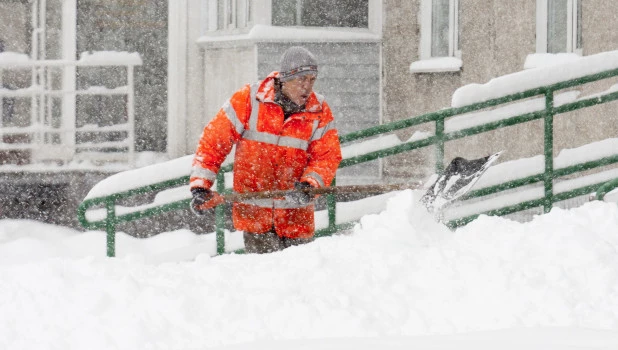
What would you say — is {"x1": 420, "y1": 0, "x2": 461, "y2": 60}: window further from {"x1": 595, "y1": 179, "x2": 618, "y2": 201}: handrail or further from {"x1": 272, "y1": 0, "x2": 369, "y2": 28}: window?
{"x1": 595, "y1": 179, "x2": 618, "y2": 201}: handrail

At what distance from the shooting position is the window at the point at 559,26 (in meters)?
9.45

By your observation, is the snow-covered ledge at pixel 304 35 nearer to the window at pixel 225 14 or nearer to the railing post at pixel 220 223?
the window at pixel 225 14

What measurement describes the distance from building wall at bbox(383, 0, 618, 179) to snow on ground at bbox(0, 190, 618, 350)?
3136mm

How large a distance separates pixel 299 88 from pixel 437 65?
17.7 feet

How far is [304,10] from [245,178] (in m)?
5.65

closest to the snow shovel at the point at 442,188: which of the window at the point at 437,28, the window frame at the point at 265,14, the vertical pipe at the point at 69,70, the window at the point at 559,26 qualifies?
the window at the point at 559,26

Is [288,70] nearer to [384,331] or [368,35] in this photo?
[384,331]

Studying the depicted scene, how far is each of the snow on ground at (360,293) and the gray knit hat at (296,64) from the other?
2.83ft

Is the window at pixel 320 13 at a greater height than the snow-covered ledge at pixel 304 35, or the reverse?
the window at pixel 320 13

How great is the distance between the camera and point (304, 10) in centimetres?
1199

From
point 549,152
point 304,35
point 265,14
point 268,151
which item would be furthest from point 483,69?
point 268,151

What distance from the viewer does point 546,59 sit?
9.60 meters

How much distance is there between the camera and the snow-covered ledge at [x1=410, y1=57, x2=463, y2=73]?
11.2 metres

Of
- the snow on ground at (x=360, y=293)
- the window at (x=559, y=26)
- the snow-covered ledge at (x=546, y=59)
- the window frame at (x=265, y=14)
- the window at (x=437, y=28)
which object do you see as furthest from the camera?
the window frame at (x=265, y=14)
